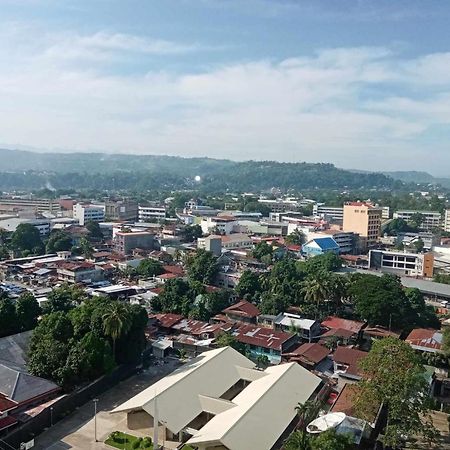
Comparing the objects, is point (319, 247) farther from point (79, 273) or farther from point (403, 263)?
point (79, 273)

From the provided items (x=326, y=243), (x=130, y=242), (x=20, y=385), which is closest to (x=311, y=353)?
(x=20, y=385)

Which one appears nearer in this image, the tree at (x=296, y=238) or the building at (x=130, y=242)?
the building at (x=130, y=242)

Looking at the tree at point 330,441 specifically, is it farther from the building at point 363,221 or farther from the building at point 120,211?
the building at point 120,211

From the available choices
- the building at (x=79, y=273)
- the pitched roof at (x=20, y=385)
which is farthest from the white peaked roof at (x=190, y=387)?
the building at (x=79, y=273)

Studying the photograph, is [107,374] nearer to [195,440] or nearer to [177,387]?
[177,387]

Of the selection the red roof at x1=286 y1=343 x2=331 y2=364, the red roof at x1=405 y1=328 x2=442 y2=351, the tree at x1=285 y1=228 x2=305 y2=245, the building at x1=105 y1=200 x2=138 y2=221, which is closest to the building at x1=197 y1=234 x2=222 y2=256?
the tree at x1=285 y1=228 x2=305 y2=245

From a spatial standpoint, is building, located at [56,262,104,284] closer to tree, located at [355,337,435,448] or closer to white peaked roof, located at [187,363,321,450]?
white peaked roof, located at [187,363,321,450]

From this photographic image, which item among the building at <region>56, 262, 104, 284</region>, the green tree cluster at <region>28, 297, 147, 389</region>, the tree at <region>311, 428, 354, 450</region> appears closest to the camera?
the tree at <region>311, 428, 354, 450</region>
